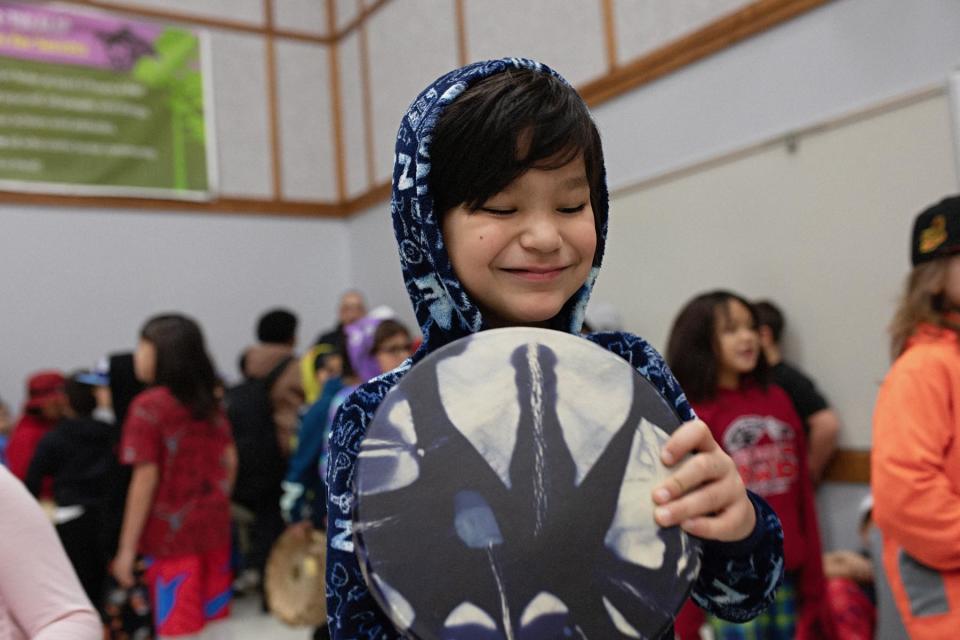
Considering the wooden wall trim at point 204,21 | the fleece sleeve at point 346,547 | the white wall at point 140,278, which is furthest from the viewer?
the wooden wall trim at point 204,21

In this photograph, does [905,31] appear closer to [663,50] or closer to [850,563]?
[663,50]

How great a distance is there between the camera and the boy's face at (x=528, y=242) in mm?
695

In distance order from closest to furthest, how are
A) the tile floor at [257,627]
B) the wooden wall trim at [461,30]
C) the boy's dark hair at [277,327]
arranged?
1. the tile floor at [257,627]
2. the boy's dark hair at [277,327]
3. the wooden wall trim at [461,30]

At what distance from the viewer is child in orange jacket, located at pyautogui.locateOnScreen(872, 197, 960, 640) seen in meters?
1.49

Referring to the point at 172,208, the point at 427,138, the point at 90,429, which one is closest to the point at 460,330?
the point at 427,138

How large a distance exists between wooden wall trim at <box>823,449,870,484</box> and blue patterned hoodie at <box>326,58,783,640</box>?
8.40 feet

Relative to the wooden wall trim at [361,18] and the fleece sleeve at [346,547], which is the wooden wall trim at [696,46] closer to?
the wooden wall trim at [361,18]

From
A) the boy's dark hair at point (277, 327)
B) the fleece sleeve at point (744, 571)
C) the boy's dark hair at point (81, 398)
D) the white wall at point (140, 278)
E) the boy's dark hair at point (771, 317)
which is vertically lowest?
the fleece sleeve at point (744, 571)

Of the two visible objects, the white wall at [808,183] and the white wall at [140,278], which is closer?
the white wall at [808,183]

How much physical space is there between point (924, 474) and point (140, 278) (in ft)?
17.7

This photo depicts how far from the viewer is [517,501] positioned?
573 mm

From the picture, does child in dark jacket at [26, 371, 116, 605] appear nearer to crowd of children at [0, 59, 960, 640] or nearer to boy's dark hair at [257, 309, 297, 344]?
crowd of children at [0, 59, 960, 640]

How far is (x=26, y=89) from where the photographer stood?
546 cm

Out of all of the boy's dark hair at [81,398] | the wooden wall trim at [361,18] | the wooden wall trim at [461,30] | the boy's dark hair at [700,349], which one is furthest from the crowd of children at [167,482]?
the wooden wall trim at [361,18]
